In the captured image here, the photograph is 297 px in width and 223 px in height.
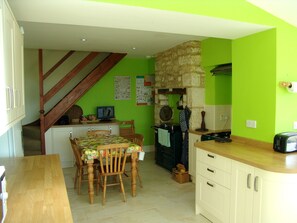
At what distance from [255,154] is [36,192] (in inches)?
82.6

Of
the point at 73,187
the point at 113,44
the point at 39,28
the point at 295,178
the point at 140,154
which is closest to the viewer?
the point at 295,178

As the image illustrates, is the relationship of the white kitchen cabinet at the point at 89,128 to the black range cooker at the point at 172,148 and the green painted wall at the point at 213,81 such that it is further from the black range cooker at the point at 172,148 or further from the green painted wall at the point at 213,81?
the green painted wall at the point at 213,81

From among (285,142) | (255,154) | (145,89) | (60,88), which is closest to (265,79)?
(285,142)

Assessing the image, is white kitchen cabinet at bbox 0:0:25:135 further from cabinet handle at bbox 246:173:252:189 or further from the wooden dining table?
cabinet handle at bbox 246:173:252:189

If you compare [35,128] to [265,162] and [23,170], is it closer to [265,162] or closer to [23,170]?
[23,170]

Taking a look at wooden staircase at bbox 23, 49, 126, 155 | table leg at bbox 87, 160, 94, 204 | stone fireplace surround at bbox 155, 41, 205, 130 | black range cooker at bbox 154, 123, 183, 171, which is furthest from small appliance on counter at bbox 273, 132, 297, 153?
wooden staircase at bbox 23, 49, 126, 155

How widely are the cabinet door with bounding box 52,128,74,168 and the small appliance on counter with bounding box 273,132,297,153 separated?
4.05 meters

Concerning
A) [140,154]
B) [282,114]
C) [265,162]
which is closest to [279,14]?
[282,114]

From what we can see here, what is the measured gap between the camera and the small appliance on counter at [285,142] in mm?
2607

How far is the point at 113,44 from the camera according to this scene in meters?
4.59

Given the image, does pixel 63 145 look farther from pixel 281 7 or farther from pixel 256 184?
pixel 281 7

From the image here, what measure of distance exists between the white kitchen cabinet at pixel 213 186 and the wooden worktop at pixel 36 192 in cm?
165

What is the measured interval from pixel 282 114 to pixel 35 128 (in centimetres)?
472

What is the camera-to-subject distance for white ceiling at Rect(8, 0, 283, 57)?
2056 mm
